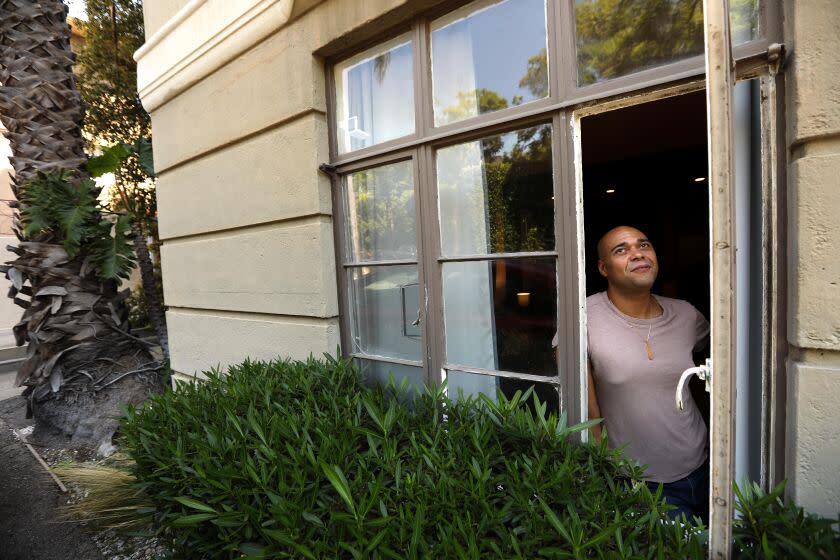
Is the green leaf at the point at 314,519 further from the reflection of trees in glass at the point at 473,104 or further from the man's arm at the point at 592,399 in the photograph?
the reflection of trees in glass at the point at 473,104

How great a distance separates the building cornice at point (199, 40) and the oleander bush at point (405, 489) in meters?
2.76

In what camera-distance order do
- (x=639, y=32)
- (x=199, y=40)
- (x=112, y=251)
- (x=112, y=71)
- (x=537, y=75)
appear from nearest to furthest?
1. (x=639, y=32)
2. (x=537, y=75)
3. (x=199, y=40)
4. (x=112, y=251)
5. (x=112, y=71)

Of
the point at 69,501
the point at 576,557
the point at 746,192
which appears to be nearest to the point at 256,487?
the point at 576,557

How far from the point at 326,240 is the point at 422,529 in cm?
214

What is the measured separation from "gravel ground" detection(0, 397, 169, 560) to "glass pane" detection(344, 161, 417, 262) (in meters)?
2.13

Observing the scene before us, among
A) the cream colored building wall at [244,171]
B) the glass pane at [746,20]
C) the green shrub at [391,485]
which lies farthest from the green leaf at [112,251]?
the glass pane at [746,20]

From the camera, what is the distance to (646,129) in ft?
15.5

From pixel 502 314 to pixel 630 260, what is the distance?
758 mm

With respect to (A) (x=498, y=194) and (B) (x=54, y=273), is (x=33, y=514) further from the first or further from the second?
(A) (x=498, y=194)

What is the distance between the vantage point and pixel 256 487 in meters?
1.60

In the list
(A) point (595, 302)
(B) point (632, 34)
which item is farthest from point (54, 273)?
(B) point (632, 34)

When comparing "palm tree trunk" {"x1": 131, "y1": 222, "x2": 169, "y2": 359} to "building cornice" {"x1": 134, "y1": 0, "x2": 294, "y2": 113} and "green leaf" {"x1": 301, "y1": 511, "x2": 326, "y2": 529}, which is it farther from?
"green leaf" {"x1": 301, "y1": 511, "x2": 326, "y2": 529}

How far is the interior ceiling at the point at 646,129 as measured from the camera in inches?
151

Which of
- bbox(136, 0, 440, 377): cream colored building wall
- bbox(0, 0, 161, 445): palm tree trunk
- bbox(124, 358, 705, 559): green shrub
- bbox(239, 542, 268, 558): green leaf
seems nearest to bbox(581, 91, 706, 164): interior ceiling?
bbox(136, 0, 440, 377): cream colored building wall
